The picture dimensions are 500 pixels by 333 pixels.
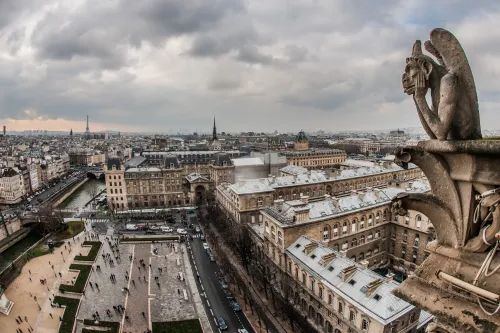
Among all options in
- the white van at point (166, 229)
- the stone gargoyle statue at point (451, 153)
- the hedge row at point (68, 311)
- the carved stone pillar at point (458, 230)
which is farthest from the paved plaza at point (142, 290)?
the stone gargoyle statue at point (451, 153)

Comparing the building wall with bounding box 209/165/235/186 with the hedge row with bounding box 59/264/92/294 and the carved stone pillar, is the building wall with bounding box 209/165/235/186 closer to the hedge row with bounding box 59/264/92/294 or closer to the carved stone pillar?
the hedge row with bounding box 59/264/92/294

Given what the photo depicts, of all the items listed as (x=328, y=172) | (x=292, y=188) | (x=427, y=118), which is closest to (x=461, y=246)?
(x=427, y=118)

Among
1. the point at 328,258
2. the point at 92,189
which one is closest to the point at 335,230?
the point at 328,258

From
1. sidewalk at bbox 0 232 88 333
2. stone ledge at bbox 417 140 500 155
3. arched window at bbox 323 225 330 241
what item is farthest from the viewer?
arched window at bbox 323 225 330 241

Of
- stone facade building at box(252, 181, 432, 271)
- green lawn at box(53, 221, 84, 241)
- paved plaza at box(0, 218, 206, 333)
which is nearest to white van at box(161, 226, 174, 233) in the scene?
paved plaza at box(0, 218, 206, 333)

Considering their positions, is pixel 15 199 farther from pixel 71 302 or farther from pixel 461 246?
pixel 461 246

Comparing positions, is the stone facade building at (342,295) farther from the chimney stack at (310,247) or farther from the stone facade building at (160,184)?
the stone facade building at (160,184)
